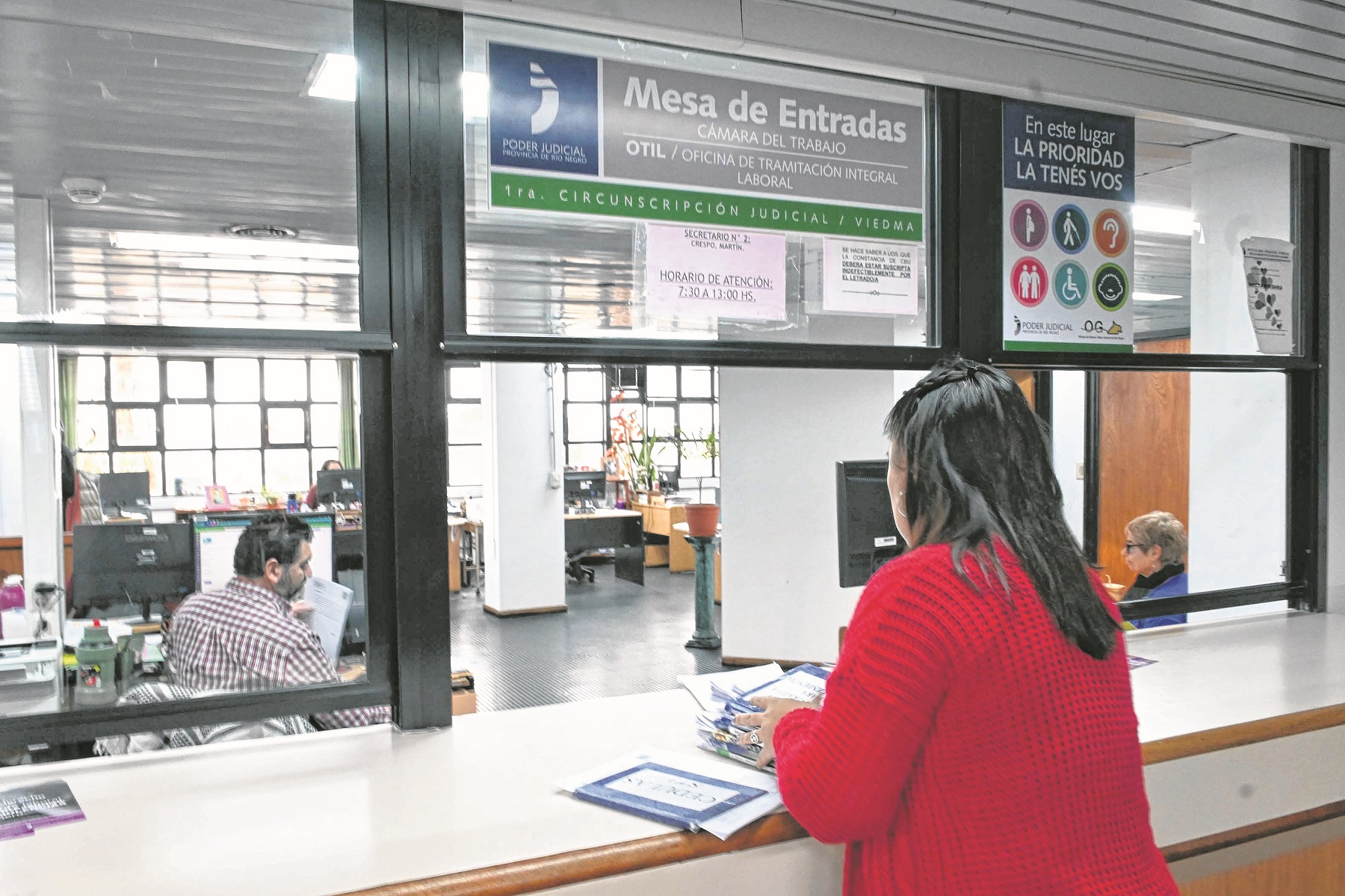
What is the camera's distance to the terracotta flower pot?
7270 mm

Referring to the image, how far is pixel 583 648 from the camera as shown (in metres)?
7.39

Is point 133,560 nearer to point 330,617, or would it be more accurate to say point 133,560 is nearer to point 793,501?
point 330,617

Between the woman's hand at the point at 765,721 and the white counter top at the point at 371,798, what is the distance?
16 cm

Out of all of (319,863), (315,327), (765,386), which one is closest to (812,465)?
(765,386)

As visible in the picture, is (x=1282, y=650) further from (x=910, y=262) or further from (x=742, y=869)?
(x=742, y=869)

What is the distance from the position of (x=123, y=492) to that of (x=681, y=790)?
6813mm

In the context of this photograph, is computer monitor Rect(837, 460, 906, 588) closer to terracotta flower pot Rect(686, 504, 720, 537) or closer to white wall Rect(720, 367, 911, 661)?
white wall Rect(720, 367, 911, 661)

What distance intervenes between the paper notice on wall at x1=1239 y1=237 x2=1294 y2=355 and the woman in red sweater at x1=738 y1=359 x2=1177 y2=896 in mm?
2167

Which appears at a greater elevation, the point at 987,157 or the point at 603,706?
the point at 987,157

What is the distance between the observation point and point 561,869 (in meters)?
1.36

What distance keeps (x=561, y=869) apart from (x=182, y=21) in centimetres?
172

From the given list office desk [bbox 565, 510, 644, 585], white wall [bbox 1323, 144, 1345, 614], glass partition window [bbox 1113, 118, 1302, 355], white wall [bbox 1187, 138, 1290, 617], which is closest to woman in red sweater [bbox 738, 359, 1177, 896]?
glass partition window [bbox 1113, 118, 1302, 355]

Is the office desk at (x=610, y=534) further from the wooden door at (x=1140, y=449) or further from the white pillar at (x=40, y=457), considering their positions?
the white pillar at (x=40, y=457)

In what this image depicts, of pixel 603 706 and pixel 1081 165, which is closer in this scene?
pixel 603 706
